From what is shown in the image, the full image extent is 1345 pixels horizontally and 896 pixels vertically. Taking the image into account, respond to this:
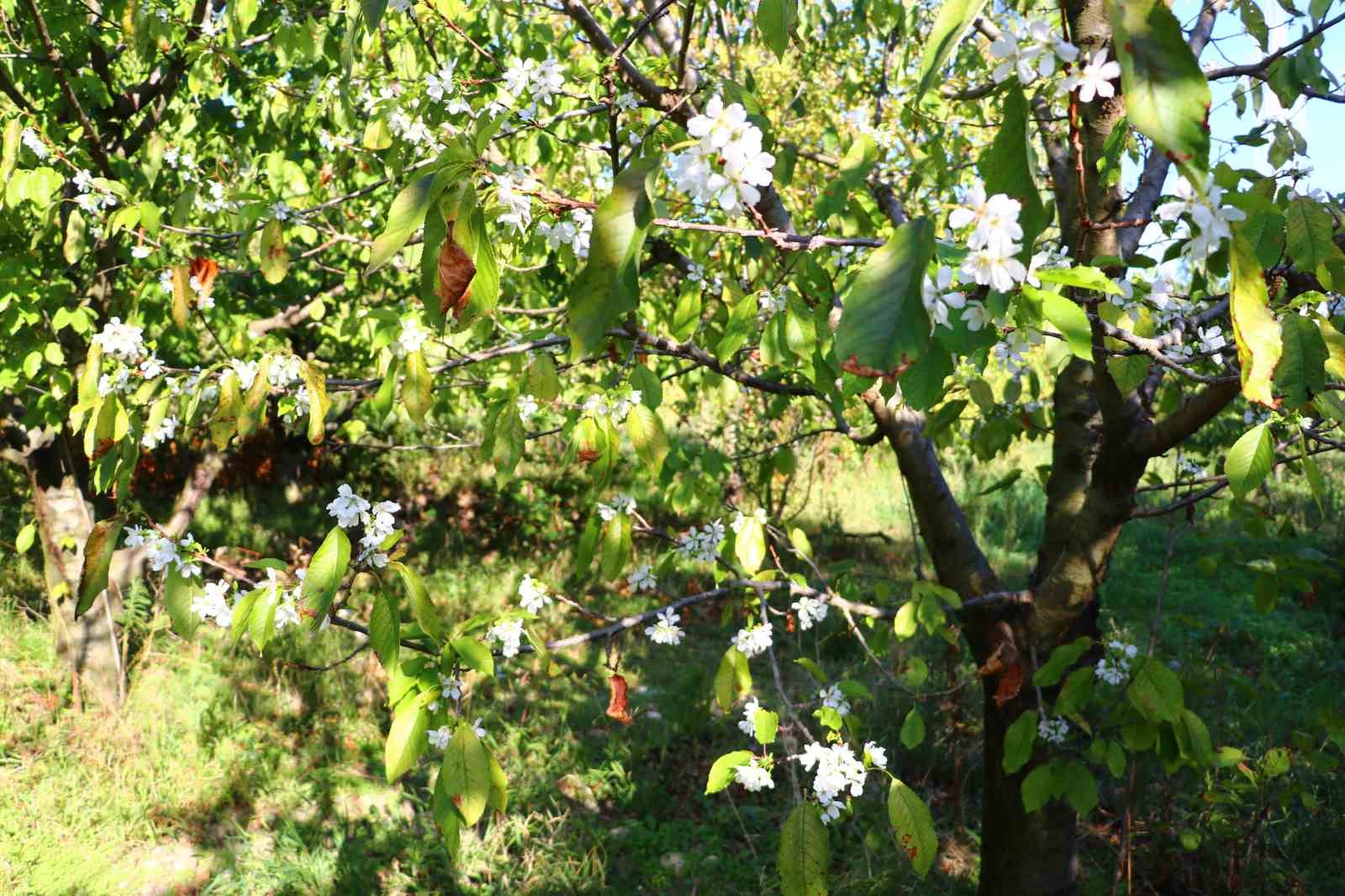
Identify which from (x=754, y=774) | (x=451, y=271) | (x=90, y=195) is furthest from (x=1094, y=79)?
(x=90, y=195)

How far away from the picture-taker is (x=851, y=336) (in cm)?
75

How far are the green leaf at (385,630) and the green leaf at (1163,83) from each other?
114 cm

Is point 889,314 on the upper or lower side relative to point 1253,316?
lower

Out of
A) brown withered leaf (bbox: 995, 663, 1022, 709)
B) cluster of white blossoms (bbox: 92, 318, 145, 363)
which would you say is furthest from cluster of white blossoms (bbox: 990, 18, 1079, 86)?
cluster of white blossoms (bbox: 92, 318, 145, 363)

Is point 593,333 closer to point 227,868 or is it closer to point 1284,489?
point 227,868

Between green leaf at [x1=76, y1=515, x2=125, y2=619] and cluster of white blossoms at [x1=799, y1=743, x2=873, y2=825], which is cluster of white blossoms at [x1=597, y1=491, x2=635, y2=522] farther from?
green leaf at [x1=76, y1=515, x2=125, y2=619]

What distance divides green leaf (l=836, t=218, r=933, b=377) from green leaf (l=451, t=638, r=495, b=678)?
3.18ft

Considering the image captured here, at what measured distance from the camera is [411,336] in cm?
191

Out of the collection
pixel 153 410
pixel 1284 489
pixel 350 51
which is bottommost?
pixel 153 410

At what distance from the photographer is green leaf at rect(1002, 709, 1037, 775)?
7.50 ft

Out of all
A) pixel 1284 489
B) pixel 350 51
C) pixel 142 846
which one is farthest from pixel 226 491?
Answer: pixel 1284 489

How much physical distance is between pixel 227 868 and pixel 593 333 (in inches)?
127

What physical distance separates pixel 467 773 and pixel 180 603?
605mm

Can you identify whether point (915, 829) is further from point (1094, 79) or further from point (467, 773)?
point (1094, 79)
